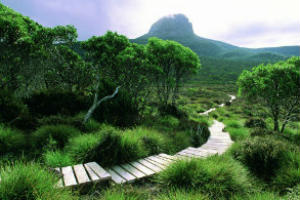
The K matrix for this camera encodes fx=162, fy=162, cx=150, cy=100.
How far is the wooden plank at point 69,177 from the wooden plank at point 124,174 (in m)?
0.88

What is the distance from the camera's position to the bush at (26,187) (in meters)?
1.99

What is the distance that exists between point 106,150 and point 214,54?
124 metres

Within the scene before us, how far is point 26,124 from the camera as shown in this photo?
5883mm

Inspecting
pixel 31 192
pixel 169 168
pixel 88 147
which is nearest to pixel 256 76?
pixel 169 168

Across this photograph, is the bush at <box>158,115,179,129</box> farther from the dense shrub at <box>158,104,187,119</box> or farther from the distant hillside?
the distant hillside

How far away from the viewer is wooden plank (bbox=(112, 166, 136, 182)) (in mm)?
3036

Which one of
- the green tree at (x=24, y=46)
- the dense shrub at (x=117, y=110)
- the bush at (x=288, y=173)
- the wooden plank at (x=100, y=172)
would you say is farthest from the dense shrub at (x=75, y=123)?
the bush at (x=288, y=173)

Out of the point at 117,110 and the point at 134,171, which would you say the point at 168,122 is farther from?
the point at 134,171

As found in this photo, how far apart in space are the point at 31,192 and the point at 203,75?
79040 millimetres

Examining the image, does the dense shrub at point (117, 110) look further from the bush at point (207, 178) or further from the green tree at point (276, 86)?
the green tree at point (276, 86)

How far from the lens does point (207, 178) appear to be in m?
2.83

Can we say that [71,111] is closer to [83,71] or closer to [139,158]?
[83,71]

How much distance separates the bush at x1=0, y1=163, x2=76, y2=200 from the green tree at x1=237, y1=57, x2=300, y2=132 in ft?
29.5

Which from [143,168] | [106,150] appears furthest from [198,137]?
[106,150]
